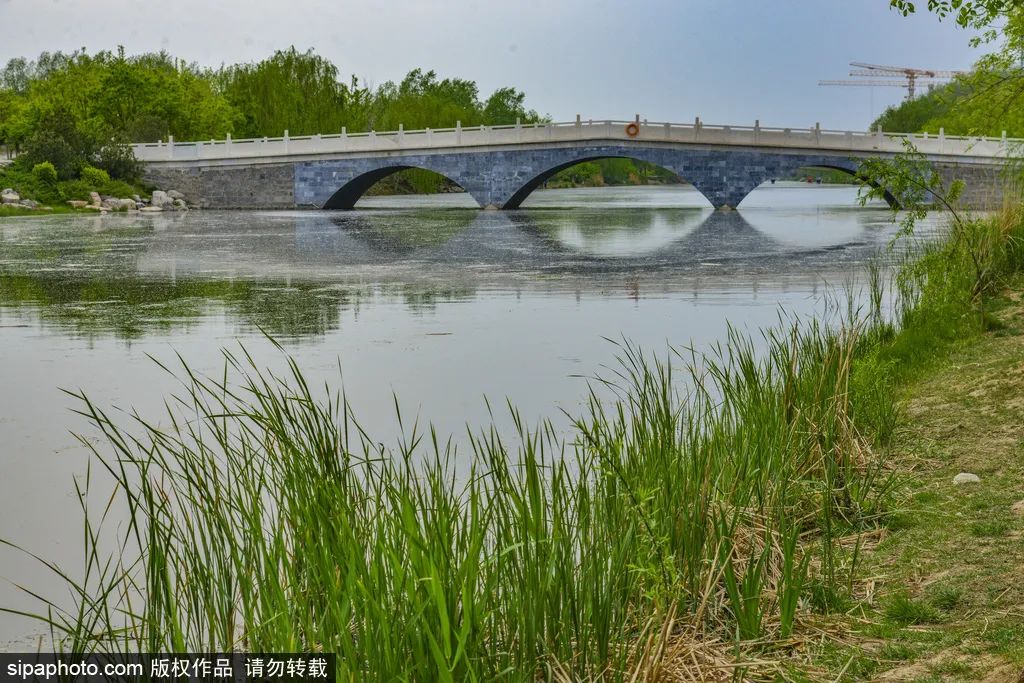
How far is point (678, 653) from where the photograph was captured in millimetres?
2986

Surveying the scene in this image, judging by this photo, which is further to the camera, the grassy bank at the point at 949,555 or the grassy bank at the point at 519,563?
the grassy bank at the point at 949,555

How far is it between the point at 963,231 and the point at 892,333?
165 cm

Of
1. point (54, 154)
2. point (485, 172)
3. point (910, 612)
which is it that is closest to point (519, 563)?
point (910, 612)

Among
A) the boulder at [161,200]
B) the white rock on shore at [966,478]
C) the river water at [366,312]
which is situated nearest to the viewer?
the white rock on shore at [966,478]

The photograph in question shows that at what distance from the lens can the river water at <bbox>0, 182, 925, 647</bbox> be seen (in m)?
6.50

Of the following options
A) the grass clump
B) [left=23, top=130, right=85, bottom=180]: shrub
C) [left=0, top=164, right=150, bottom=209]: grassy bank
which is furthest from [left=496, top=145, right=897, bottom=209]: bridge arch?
the grass clump

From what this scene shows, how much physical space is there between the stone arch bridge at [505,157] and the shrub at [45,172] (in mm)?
4229

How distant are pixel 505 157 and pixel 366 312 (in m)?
26.2

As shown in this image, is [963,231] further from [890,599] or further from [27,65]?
[27,65]

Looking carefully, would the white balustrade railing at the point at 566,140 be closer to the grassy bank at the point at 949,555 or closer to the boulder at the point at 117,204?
the boulder at the point at 117,204

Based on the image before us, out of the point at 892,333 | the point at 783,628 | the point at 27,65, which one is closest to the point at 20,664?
the point at 783,628

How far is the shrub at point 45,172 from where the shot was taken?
1357 inches

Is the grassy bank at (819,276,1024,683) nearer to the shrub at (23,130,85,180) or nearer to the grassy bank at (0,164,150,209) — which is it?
the grassy bank at (0,164,150,209)

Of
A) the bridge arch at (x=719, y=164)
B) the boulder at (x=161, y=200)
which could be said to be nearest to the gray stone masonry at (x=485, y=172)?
the bridge arch at (x=719, y=164)
